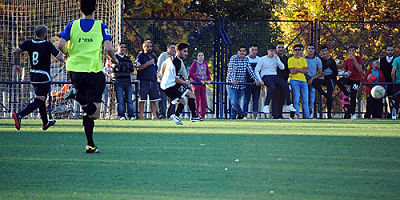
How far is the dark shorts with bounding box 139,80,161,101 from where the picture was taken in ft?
64.6

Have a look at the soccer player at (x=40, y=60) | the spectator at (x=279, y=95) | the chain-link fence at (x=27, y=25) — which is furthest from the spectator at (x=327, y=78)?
the soccer player at (x=40, y=60)

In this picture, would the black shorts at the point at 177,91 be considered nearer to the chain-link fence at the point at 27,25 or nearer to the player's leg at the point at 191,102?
the player's leg at the point at 191,102

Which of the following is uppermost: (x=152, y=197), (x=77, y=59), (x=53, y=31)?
(x=53, y=31)

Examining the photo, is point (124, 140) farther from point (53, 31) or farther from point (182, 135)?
point (53, 31)

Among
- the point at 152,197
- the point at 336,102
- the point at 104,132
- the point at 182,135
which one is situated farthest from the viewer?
the point at 336,102

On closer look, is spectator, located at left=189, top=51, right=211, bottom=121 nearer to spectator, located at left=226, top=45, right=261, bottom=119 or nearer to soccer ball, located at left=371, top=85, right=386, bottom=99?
spectator, located at left=226, top=45, right=261, bottom=119

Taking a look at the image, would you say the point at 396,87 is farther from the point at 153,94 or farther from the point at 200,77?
the point at 153,94

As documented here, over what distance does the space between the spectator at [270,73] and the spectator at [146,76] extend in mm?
2750

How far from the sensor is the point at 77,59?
9625mm

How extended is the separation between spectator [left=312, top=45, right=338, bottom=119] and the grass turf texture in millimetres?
8616

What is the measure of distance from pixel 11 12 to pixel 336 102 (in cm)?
1073

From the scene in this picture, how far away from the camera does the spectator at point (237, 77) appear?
66.1ft

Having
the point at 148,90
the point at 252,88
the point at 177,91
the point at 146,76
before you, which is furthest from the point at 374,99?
the point at 177,91

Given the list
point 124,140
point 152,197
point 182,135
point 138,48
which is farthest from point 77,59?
point 138,48
